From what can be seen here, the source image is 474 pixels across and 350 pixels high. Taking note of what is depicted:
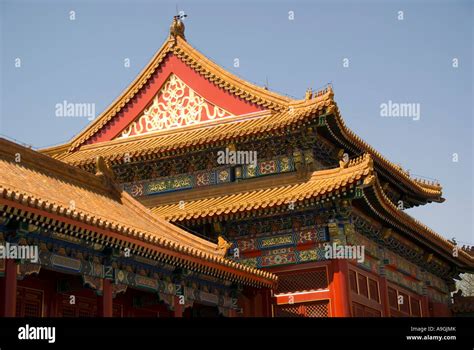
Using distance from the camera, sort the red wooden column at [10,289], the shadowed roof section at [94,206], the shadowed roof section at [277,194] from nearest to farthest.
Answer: the red wooden column at [10,289]
the shadowed roof section at [94,206]
the shadowed roof section at [277,194]

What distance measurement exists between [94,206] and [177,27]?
12.7 m

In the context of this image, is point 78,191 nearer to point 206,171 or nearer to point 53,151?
point 206,171

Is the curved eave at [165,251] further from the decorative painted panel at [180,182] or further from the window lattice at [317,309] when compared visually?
the decorative painted panel at [180,182]

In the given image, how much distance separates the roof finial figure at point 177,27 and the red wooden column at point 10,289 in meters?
17.1

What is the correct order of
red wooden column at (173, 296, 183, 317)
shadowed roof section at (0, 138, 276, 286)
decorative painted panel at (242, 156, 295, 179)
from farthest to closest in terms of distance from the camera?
decorative painted panel at (242, 156, 295, 179), red wooden column at (173, 296, 183, 317), shadowed roof section at (0, 138, 276, 286)

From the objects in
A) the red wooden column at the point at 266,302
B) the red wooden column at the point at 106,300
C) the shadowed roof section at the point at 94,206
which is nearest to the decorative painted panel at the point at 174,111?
the shadowed roof section at the point at 94,206

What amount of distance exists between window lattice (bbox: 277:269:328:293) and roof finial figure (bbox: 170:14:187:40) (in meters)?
11.5

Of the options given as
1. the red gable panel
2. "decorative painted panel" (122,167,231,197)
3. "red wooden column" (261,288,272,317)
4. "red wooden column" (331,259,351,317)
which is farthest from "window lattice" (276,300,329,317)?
the red gable panel

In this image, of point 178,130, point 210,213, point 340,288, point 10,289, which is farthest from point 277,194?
point 10,289

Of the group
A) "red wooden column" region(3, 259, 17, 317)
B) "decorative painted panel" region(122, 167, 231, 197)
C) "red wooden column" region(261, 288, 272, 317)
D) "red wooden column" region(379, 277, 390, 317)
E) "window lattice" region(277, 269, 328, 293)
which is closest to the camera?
"red wooden column" region(3, 259, 17, 317)

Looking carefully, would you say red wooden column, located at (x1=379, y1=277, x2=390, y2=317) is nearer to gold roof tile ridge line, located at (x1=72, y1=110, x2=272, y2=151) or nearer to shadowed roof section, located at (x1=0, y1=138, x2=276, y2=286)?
shadowed roof section, located at (x1=0, y1=138, x2=276, y2=286)

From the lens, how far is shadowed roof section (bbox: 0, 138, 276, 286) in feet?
50.3

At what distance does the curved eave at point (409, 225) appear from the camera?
23.1 metres

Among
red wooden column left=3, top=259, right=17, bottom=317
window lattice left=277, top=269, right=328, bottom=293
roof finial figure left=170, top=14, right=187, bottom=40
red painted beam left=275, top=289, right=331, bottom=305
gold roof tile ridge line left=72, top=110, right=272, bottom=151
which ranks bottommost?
red wooden column left=3, top=259, right=17, bottom=317
